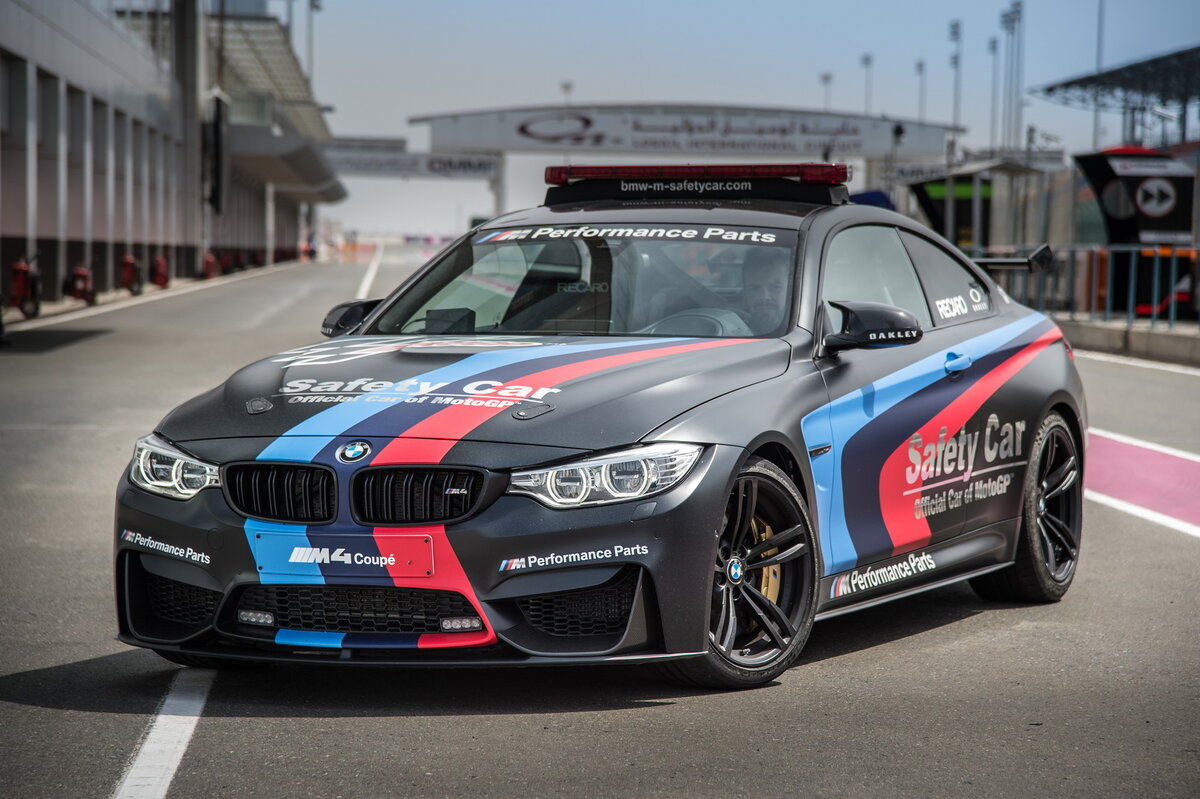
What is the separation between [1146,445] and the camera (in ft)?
38.4

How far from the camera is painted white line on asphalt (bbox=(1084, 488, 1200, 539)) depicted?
8.23 m

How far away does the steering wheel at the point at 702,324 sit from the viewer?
5.39m

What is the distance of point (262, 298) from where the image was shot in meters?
34.5

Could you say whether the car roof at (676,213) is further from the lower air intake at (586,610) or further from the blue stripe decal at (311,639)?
the blue stripe decal at (311,639)

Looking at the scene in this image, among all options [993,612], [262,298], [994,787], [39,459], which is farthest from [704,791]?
[262,298]

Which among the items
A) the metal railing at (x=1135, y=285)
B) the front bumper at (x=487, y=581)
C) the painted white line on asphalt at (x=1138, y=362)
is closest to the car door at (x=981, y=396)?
the front bumper at (x=487, y=581)

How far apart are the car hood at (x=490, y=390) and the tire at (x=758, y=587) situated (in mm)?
341

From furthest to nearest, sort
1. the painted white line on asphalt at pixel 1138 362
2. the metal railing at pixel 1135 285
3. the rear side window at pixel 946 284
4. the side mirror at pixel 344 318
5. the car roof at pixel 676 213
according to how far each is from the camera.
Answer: the metal railing at pixel 1135 285
the painted white line on asphalt at pixel 1138 362
the rear side window at pixel 946 284
the side mirror at pixel 344 318
the car roof at pixel 676 213

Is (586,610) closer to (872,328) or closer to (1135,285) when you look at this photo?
(872,328)

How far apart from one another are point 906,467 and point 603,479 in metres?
1.57

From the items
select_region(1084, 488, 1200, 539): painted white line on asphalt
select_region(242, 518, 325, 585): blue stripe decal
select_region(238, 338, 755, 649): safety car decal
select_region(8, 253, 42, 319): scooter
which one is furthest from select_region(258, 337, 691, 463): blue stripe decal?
select_region(8, 253, 42, 319): scooter

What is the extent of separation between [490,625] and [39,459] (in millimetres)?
6944

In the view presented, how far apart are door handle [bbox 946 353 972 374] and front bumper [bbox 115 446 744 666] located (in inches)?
61.8

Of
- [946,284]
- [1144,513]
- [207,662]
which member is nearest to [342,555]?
[207,662]
